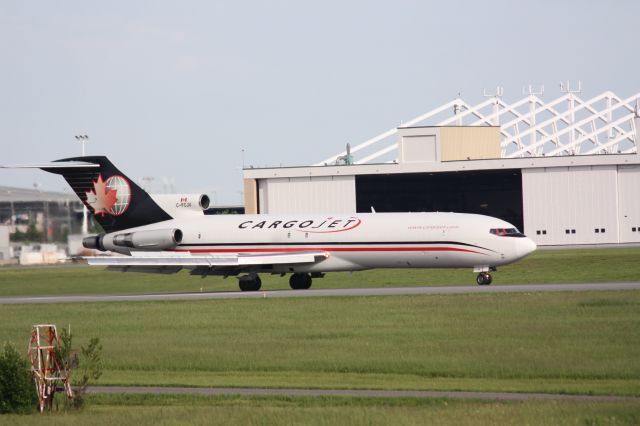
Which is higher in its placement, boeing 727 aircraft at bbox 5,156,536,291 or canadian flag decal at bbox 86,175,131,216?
canadian flag decal at bbox 86,175,131,216

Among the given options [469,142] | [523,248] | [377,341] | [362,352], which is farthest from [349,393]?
[469,142]

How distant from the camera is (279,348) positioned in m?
27.6

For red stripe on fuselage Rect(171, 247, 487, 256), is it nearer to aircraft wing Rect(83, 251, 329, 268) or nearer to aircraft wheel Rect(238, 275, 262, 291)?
aircraft wing Rect(83, 251, 329, 268)

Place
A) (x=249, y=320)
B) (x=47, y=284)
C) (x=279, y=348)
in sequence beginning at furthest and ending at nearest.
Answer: (x=47, y=284) < (x=249, y=320) < (x=279, y=348)

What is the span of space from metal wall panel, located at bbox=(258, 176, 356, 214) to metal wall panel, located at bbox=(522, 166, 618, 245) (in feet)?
46.2

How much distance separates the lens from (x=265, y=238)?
50125 mm

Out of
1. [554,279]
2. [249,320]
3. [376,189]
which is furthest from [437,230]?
[376,189]

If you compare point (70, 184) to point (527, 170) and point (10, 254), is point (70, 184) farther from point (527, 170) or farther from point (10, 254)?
point (527, 170)

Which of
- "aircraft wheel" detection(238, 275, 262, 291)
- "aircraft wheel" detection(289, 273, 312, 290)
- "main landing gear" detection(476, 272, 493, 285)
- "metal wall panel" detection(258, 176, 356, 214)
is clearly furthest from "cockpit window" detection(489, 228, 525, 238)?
"metal wall panel" detection(258, 176, 356, 214)

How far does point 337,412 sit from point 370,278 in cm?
3851

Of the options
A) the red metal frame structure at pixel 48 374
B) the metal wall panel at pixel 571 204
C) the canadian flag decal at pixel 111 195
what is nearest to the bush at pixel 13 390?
the red metal frame structure at pixel 48 374

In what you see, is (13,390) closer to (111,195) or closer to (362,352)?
(362,352)

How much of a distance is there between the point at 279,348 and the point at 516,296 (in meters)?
12.9

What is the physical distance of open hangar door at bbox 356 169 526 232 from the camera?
319ft
